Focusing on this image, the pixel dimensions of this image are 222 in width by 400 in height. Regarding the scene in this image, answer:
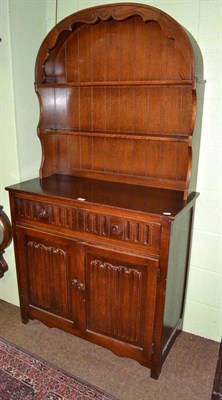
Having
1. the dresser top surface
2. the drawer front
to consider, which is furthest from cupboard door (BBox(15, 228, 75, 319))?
the dresser top surface

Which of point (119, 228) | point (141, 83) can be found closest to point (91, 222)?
point (119, 228)

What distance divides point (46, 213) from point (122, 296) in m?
0.62

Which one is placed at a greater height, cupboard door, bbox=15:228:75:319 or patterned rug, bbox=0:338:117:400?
cupboard door, bbox=15:228:75:319

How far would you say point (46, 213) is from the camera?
178 cm

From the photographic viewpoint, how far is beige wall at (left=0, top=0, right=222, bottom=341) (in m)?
1.67

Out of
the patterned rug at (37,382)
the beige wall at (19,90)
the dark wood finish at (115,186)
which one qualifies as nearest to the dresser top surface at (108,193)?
the dark wood finish at (115,186)

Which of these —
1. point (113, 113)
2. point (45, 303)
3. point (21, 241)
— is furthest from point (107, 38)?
point (45, 303)

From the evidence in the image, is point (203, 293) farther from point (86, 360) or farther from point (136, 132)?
point (136, 132)

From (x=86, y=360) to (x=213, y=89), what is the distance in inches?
67.4

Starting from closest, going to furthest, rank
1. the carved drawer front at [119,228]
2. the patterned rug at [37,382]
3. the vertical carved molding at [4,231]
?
the carved drawer front at [119,228] → the patterned rug at [37,382] → the vertical carved molding at [4,231]

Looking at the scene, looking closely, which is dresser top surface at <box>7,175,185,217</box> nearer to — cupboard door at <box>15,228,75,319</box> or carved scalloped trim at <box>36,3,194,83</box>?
cupboard door at <box>15,228,75,319</box>

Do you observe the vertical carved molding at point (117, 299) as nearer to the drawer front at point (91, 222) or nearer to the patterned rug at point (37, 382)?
the drawer front at point (91, 222)

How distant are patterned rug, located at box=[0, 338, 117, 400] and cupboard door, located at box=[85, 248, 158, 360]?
0.95ft

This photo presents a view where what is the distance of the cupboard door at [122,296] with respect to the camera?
1.60m
